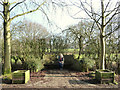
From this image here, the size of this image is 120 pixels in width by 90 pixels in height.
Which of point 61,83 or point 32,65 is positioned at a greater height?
point 32,65

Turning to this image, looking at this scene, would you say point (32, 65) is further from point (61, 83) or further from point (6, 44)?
point (61, 83)

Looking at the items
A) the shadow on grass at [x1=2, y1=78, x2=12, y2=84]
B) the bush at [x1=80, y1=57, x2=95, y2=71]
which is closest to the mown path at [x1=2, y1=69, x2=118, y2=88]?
the shadow on grass at [x1=2, y1=78, x2=12, y2=84]

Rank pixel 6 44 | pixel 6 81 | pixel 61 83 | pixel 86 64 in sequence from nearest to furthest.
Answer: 1. pixel 61 83
2. pixel 6 81
3. pixel 6 44
4. pixel 86 64

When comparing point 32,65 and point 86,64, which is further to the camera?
point 86,64

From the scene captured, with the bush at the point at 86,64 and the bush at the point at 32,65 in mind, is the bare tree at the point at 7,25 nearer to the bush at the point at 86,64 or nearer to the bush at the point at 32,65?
the bush at the point at 32,65

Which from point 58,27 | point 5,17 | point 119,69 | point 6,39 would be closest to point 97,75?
point 119,69

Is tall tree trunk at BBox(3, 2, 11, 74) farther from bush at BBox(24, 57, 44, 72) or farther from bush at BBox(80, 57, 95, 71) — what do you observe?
bush at BBox(80, 57, 95, 71)

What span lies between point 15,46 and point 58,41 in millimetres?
5665

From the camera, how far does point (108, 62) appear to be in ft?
28.2

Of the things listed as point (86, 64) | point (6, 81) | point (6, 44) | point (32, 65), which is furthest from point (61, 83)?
point (6, 44)

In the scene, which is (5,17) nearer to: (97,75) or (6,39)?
(6,39)

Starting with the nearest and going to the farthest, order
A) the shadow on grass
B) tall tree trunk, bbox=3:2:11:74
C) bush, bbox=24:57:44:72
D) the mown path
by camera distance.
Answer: the mown path, the shadow on grass, tall tree trunk, bbox=3:2:11:74, bush, bbox=24:57:44:72

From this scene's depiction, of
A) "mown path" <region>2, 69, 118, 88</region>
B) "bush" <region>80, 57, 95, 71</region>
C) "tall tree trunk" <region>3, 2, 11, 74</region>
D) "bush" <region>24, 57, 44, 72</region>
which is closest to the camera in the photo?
"mown path" <region>2, 69, 118, 88</region>

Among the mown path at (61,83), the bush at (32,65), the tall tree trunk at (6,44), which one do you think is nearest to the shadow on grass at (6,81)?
the mown path at (61,83)
